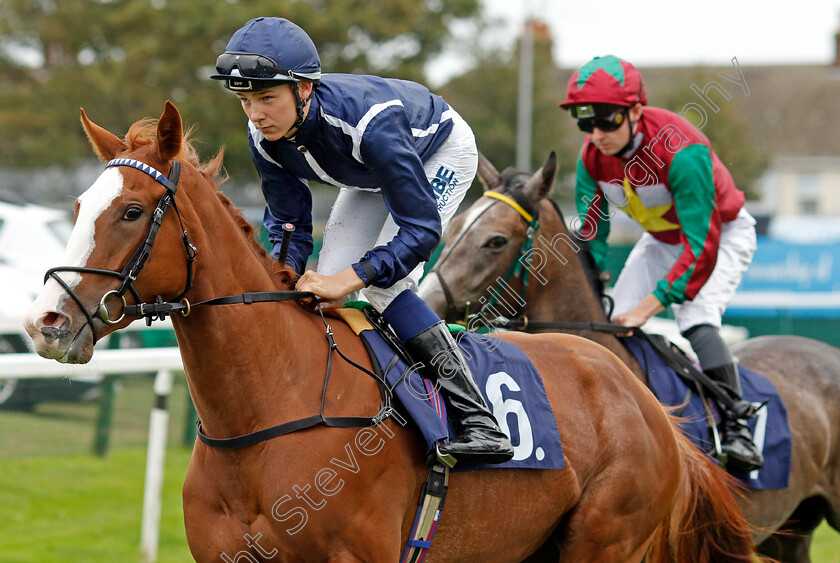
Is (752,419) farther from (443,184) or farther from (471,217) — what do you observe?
(443,184)

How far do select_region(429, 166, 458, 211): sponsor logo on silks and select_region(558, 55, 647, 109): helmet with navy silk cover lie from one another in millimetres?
1106

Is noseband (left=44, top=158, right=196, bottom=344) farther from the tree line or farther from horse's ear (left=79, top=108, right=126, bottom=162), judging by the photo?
the tree line

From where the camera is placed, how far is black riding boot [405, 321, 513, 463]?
2.87m

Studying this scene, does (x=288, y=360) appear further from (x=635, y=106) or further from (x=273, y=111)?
(x=635, y=106)

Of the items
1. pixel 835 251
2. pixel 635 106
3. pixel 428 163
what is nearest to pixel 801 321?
pixel 835 251

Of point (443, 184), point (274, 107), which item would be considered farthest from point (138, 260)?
point (443, 184)

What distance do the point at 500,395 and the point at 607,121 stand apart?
172cm

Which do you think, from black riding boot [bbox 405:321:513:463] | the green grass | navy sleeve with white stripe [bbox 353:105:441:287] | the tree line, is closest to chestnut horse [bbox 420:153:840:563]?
black riding boot [bbox 405:321:513:463]

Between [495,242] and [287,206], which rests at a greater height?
[287,206]

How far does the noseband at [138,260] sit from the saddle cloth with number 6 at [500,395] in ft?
2.43

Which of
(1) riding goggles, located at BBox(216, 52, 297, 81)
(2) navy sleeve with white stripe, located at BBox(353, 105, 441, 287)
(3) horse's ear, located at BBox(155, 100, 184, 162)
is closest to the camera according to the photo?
(3) horse's ear, located at BBox(155, 100, 184, 162)

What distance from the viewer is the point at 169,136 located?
2445 mm

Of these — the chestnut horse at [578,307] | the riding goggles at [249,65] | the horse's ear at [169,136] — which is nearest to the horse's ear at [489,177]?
the chestnut horse at [578,307]

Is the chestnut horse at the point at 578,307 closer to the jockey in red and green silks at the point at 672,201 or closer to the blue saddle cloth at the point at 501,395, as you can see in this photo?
the jockey in red and green silks at the point at 672,201
